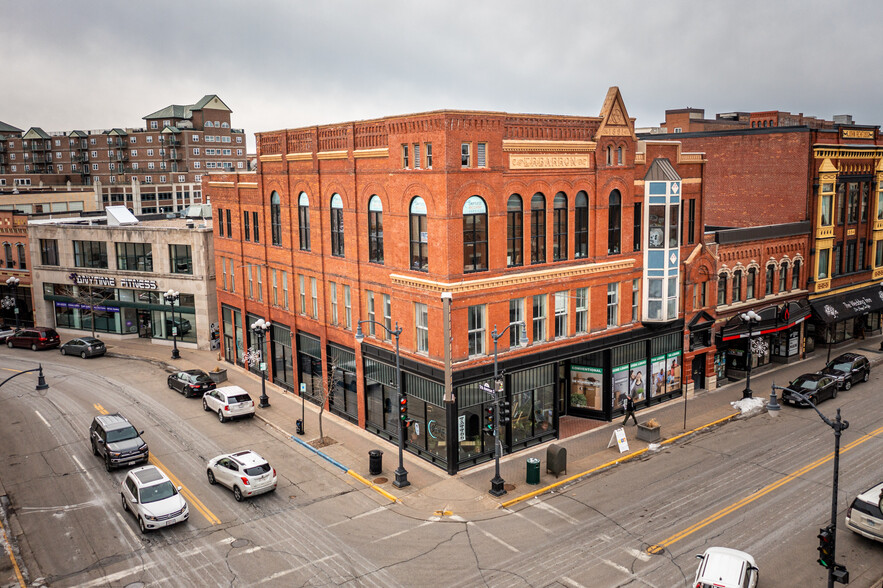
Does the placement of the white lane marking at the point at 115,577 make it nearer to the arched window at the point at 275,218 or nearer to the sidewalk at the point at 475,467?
the sidewalk at the point at 475,467

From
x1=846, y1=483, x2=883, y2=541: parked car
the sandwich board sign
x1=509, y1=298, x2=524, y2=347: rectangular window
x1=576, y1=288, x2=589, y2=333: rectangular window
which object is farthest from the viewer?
x1=576, y1=288, x2=589, y2=333: rectangular window

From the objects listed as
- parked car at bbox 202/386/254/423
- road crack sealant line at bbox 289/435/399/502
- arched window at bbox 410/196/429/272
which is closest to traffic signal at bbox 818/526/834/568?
road crack sealant line at bbox 289/435/399/502

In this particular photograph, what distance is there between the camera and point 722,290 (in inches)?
1599

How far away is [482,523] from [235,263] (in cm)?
2835

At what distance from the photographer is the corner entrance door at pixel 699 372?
40312 millimetres

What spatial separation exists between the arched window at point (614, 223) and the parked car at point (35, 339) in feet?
140

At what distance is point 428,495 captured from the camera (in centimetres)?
2738

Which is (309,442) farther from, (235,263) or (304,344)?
(235,263)

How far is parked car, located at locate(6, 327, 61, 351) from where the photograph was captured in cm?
5241

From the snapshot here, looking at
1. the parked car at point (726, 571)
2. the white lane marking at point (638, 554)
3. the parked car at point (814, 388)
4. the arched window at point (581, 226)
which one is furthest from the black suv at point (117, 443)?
the parked car at point (814, 388)

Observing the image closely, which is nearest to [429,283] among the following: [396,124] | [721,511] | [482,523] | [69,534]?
[396,124]

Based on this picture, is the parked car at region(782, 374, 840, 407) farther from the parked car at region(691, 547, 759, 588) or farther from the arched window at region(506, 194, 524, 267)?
the parked car at region(691, 547, 759, 588)

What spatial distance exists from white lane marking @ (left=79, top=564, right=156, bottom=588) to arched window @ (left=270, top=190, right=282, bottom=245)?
895 inches

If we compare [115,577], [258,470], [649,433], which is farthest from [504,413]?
[115,577]
